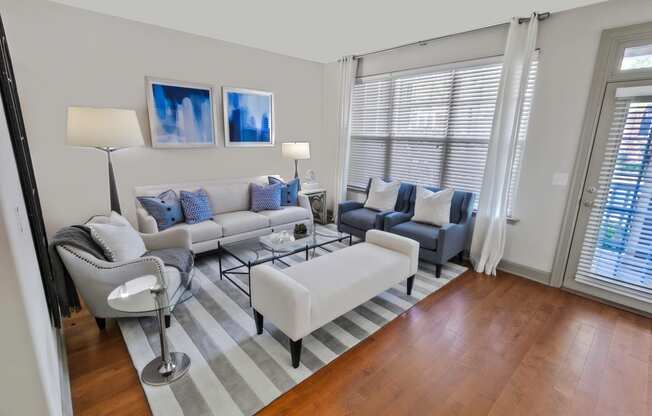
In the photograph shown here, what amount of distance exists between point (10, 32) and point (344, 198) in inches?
164

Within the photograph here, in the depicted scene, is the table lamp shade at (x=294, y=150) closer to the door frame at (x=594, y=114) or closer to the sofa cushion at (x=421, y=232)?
the sofa cushion at (x=421, y=232)

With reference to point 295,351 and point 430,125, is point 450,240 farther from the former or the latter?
point 295,351

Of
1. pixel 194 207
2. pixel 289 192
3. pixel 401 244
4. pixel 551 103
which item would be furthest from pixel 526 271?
pixel 194 207

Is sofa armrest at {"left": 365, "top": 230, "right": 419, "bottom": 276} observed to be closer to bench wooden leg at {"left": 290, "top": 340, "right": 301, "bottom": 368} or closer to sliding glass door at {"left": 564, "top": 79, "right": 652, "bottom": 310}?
bench wooden leg at {"left": 290, "top": 340, "right": 301, "bottom": 368}

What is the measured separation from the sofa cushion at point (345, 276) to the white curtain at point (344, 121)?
228 centimetres

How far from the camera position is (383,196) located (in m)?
3.98

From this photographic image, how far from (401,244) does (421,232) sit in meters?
0.63

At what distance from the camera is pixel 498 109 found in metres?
3.11

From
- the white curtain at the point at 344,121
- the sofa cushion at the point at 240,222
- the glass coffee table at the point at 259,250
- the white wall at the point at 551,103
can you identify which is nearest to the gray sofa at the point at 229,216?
the sofa cushion at the point at 240,222

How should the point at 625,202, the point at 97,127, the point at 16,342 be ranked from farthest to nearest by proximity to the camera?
1. the point at 625,202
2. the point at 97,127
3. the point at 16,342

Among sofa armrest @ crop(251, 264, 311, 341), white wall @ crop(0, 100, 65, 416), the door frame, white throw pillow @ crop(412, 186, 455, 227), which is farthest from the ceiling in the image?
white wall @ crop(0, 100, 65, 416)

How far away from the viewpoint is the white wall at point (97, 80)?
2.70 m

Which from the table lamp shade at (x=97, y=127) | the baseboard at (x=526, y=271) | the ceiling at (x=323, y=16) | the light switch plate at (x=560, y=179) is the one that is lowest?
the baseboard at (x=526, y=271)

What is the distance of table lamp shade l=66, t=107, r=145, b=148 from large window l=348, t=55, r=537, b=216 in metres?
3.24
